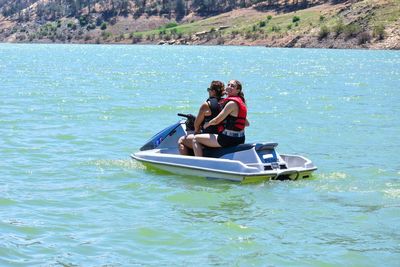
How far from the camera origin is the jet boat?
15.2 metres

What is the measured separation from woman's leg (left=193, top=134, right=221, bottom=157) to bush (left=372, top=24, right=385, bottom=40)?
343ft

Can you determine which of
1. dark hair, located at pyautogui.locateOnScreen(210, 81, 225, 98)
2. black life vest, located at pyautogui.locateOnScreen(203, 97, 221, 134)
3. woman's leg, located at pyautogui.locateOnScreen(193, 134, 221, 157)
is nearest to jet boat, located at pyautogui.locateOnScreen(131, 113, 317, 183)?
woman's leg, located at pyautogui.locateOnScreen(193, 134, 221, 157)

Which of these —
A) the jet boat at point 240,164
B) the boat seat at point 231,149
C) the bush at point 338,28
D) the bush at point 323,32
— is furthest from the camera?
the bush at point 323,32

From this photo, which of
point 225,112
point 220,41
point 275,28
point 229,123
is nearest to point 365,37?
point 275,28

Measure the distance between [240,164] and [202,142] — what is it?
1064mm

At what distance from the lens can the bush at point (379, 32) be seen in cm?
11662

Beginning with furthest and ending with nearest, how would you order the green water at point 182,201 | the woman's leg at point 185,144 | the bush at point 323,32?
the bush at point 323,32
the woman's leg at point 185,144
the green water at point 182,201

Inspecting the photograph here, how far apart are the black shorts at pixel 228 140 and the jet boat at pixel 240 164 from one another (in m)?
0.10

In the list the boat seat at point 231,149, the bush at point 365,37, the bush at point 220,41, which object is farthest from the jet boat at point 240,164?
the bush at point 220,41

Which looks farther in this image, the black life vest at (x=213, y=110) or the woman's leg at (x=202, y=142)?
the woman's leg at (x=202, y=142)

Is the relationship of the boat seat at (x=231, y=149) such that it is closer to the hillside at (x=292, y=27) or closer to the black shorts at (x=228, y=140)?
the black shorts at (x=228, y=140)

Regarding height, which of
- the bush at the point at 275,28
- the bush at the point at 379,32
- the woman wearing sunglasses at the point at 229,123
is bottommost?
the bush at the point at 379,32

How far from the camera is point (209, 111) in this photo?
51.6 feet

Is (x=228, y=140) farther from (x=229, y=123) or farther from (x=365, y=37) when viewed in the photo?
(x=365, y=37)
